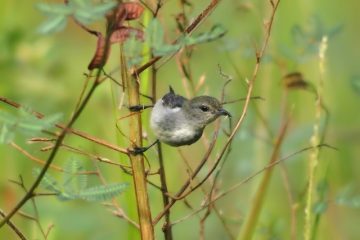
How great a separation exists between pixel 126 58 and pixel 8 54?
2.20 meters

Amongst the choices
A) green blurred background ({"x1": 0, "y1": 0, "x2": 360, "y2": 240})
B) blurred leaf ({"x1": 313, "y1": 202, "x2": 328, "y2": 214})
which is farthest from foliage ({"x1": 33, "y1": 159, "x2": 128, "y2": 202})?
green blurred background ({"x1": 0, "y1": 0, "x2": 360, "y2": 240})

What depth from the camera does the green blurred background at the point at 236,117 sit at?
3.66 metres

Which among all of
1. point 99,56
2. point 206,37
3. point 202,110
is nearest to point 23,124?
point 99,56

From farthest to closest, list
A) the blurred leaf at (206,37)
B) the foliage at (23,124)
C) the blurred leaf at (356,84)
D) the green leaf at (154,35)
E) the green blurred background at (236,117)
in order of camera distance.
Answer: the green blurred background at (236,117)
the blurred leaf at (356,84)
the blurred leaf at (206,37)
the green leaf at (154,35)
the foliage at (23,124)

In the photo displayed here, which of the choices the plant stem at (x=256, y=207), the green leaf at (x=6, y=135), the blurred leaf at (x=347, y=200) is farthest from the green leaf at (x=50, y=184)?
the blurred leaf at (x=347, y=200)

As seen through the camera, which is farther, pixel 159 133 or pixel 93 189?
pixel 159 133

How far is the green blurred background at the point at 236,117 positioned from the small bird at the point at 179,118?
677mm

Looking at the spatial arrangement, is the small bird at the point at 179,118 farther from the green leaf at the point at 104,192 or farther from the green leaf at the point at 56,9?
the green leaf at the point at 56,9

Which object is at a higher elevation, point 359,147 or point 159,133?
point 359,147

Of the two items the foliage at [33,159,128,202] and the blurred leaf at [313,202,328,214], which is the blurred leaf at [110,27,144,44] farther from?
the blurred leaf at [313,202,328,214]

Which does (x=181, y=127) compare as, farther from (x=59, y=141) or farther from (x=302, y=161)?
(x=302, y=161)

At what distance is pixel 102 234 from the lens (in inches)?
154

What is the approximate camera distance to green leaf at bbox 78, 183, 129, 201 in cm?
196

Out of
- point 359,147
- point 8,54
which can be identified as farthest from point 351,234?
point 8,54
